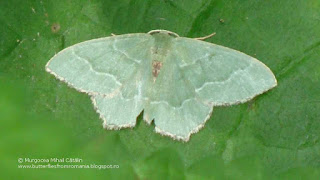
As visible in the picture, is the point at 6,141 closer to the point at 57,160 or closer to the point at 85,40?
the point at 57,160

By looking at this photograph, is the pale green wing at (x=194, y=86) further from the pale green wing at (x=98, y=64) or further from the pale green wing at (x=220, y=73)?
the pale green wing at (x=98, y=64)

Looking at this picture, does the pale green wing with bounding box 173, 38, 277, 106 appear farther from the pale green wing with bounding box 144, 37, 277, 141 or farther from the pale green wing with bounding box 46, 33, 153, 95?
the pale green wing with bounding box 46, 33, 153, 95

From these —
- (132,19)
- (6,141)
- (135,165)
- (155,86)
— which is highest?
(132,19)

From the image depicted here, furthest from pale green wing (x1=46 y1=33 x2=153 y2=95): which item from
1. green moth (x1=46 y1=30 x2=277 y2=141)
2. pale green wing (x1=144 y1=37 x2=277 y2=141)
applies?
pale green wing (x1=144 y1=37 x2=277 y2=141)

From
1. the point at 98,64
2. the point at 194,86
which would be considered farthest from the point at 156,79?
the point at 98,64

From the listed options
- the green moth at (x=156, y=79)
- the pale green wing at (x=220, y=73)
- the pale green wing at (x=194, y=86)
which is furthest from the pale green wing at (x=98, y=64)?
the pale green wing at (x=220, y=73)

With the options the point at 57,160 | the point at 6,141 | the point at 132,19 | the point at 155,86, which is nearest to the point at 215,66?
the point at 155,86

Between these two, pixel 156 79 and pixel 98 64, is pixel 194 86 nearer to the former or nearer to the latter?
pixel 156 79
